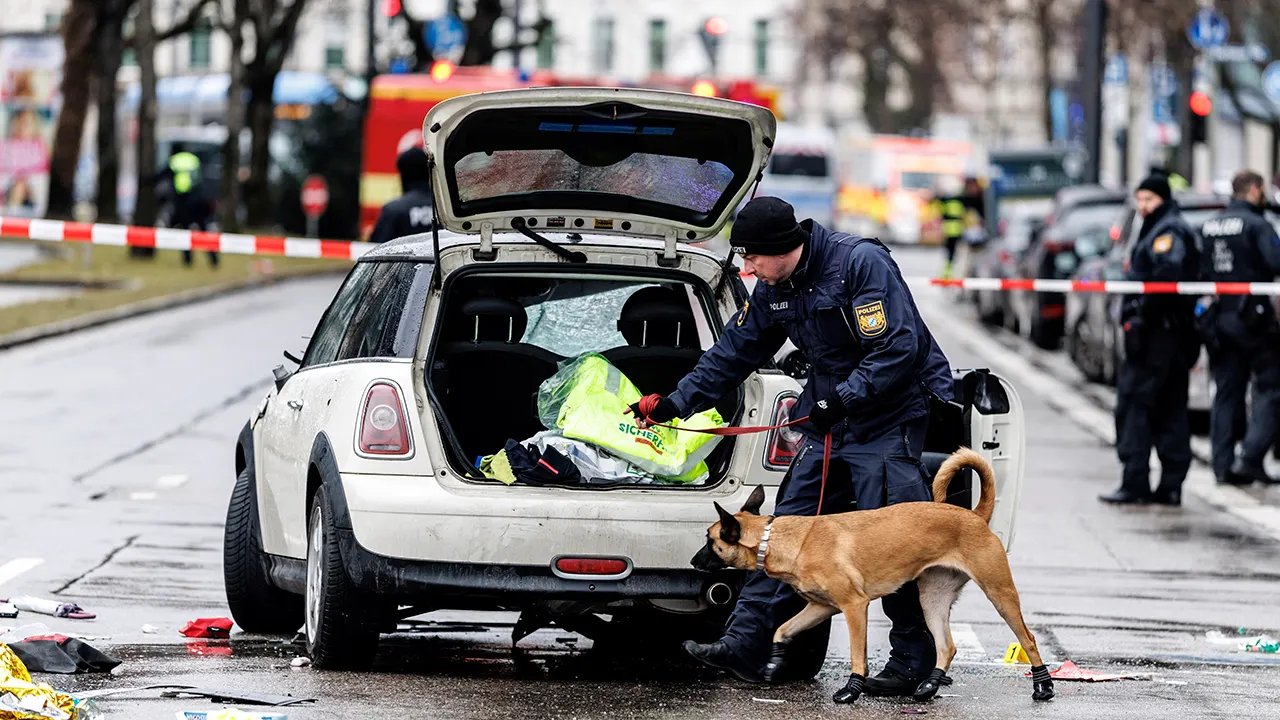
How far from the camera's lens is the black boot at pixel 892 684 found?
23.6ft

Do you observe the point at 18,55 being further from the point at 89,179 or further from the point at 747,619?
the point at 89,179

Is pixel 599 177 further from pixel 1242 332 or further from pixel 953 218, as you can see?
pixel 953 218

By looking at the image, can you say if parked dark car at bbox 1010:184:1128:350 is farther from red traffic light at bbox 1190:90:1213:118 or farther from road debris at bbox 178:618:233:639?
road debris at bbox 178:618:233:639

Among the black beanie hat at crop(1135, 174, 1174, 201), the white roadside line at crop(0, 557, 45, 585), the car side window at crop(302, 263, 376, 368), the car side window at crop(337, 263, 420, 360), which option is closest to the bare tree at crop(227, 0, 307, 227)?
the black beanie hat at crop(1135, 174, 1174, 201)

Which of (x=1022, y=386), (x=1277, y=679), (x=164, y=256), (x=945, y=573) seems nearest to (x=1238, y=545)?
(x=1277, y=679)

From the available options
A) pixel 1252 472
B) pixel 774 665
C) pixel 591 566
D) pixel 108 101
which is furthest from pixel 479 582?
pixel 108 101

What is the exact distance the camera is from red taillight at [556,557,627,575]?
7.06 meters

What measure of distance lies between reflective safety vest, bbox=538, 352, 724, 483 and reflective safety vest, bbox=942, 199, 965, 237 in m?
28.8

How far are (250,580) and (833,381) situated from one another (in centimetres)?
233

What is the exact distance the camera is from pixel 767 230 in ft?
23.2

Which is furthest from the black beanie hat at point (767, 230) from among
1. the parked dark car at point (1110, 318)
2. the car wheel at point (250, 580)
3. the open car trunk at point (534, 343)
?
the parked dark car at point (1110, 318)

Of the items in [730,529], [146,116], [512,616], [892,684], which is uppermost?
[146,116]

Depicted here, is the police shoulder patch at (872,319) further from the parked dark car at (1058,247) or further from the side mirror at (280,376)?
the parked dark car at (1058,247)

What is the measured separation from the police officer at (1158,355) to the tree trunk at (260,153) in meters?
34.7
